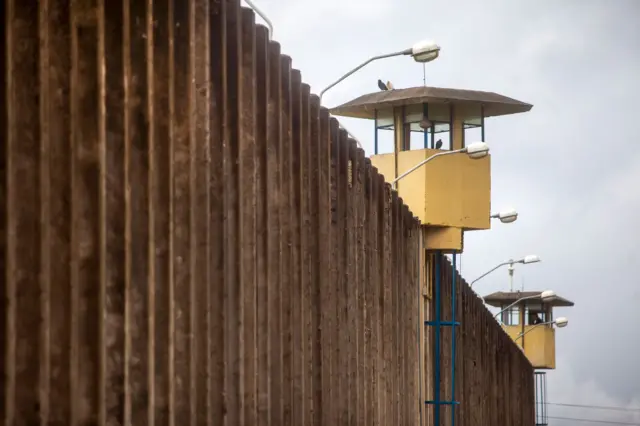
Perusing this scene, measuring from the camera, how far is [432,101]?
24.6 metres

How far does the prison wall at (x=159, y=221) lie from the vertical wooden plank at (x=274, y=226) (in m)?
0.02

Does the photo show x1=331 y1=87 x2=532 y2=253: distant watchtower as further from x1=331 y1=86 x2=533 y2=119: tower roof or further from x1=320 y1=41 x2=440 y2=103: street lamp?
x1=320 y1=41 x2=440 y2=103: street lamp

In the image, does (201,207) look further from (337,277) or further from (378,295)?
(378,295)

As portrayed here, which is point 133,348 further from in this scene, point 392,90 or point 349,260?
point 392,90

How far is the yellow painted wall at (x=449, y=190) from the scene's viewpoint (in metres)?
23.7

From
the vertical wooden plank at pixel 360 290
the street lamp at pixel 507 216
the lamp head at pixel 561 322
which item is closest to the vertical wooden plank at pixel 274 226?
the vertical wooden plank at pixel 360 290

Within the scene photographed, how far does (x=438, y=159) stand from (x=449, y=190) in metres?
0.59

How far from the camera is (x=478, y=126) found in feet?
84.3

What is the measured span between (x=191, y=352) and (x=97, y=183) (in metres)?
1.65

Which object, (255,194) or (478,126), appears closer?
(255,194)

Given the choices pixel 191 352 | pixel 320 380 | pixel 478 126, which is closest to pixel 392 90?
pixel 478 126

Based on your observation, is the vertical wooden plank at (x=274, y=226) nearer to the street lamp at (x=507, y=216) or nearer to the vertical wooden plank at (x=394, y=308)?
the vertical wooden plank at (x=394, y=308)

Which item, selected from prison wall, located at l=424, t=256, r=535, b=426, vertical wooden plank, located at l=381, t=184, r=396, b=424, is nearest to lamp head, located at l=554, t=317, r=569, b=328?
prison wall, located at l=424, t=256, r=535, b=426

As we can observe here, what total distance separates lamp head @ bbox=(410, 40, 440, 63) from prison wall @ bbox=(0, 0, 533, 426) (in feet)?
18.1
